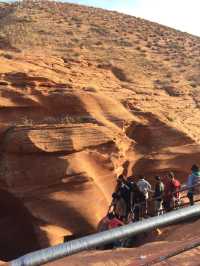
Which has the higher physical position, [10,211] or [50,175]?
[50,175]

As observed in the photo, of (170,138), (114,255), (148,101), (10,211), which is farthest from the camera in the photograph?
(148,101)

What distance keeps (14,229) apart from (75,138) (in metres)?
3.98

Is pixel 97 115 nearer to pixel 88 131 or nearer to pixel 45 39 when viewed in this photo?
pixel 88 131

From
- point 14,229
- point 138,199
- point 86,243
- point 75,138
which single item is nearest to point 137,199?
point 138,199

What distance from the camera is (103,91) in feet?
60.7

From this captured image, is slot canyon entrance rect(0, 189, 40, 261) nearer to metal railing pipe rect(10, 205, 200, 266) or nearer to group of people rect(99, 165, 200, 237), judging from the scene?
group of people rect(99, 165, 200, 237)

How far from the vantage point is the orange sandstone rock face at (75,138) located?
1450 cm

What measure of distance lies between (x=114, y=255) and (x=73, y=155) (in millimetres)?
8001

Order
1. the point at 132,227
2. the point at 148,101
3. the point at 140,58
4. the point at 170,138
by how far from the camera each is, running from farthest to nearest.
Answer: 1. the point at 140,58
2. the point at 148,101
3. the point at 170,138
4. the point at 132,227

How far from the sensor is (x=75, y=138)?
1495 centimetres

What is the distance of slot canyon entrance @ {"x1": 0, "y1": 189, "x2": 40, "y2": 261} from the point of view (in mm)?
15531

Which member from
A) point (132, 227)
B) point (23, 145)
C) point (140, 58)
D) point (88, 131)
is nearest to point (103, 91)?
point (88, 131)

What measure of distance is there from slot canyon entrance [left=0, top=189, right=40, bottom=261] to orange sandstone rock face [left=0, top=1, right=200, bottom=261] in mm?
34

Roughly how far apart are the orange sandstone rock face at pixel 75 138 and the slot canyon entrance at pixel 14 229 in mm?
34
